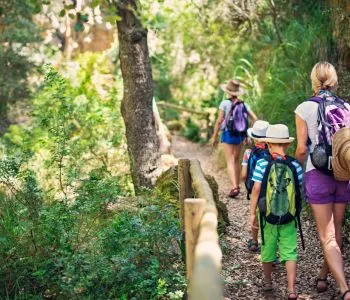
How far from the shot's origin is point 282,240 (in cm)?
535

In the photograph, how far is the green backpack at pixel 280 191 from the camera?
516 centimetres

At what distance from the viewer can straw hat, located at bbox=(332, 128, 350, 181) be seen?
470 centimetres

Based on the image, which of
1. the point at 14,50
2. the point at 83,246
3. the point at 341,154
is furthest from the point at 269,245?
the point at 14,50

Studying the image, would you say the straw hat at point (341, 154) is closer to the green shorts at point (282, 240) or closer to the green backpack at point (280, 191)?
the green backpack at point (280, 191)

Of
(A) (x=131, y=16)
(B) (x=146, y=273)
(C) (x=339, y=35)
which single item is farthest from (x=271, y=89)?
(B) (x=146, y=273)

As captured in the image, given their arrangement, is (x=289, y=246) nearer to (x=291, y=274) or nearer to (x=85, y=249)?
(x=291, y=274)

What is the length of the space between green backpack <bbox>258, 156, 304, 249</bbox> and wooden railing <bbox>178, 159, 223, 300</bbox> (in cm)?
55

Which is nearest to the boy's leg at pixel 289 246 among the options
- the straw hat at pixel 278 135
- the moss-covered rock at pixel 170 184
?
the straw hat at pixel 278 135

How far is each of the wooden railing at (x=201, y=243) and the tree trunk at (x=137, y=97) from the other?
237 cm

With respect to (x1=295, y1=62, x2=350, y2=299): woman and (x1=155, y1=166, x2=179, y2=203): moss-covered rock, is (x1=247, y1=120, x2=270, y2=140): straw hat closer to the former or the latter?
(x1=295, y1=62, x2=350, y2=299): woman

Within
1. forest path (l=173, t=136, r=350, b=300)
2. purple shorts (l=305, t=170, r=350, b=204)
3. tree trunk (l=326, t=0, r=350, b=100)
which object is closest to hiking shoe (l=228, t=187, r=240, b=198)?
forest path (l=173, t=136, r=350, b=300)

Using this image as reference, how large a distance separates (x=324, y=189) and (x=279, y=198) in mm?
368

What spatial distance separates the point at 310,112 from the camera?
16.6ft

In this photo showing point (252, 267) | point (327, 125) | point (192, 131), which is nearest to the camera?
Answer: point (327, 125)
